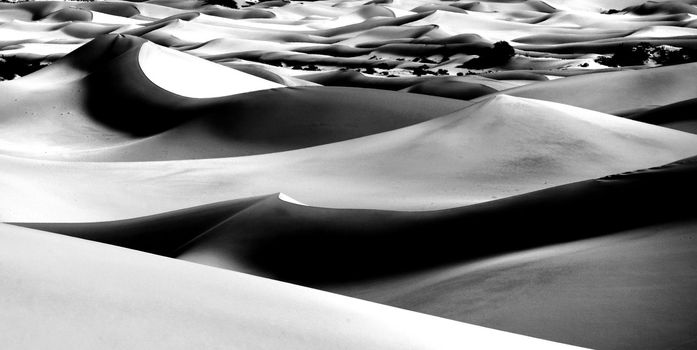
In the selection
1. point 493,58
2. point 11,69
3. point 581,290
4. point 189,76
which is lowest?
point 11,69

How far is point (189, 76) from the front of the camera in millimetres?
14688

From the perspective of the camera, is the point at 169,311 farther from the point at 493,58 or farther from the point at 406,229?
the point at 493,58

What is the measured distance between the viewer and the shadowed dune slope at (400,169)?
24.8 ft

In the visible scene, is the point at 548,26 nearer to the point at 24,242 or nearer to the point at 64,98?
the point at 64,98

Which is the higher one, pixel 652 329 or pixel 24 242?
pixel 24 242

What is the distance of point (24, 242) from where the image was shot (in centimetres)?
249

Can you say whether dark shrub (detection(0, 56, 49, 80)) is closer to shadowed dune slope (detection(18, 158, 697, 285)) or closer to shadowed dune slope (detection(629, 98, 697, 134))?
shadowed dune slope (detection(629, 98, 697, 134))

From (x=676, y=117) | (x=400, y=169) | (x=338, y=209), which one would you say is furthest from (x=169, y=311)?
(x=676, y=117)

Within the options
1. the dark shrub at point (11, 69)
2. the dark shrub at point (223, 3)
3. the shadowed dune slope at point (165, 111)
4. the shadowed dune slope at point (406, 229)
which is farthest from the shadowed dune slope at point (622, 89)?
the dark shrub at point (223, 3)

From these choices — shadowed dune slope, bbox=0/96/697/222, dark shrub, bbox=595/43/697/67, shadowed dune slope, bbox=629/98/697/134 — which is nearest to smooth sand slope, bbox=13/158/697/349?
shadowed dune slope, bbox=0/96/697/222

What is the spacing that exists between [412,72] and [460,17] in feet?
A: 49.4

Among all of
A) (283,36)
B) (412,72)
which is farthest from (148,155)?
(283,36)

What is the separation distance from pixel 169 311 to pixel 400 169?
6.52 meters

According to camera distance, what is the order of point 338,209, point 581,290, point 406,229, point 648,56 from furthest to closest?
point 648,56 → point 338,209 → point 406,229 → point 581,290
